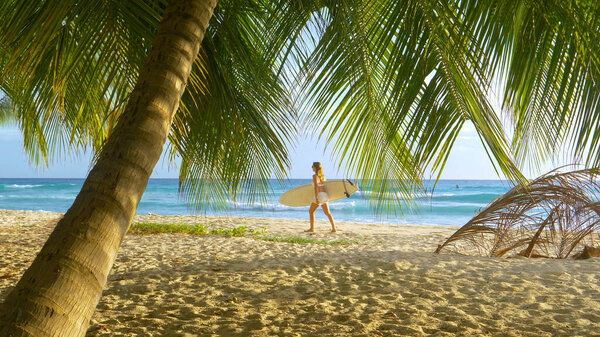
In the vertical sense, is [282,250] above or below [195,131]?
below

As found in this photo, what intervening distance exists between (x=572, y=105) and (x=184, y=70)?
189 centimetres

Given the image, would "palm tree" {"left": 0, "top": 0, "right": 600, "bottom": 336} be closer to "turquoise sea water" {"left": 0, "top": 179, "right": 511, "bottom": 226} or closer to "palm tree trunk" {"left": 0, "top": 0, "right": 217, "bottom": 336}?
"palm tree trunk" {"left": 0, "top": 0, "right": 217, "bottom": 336}

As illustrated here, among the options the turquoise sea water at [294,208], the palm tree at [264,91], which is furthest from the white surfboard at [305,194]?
the turquoise sea water at [294,208]

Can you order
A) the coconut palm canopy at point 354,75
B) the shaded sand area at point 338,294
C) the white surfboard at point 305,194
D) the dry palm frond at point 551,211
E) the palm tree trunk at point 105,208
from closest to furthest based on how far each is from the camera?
the palm tree trunk at point 105,208, the coconut palm canopy at point 354,75, the shaded sand area at point 338,294, the dry palm frond at point 551,211, the white surfboard at point 305,194

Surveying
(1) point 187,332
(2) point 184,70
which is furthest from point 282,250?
(2) point 184,70

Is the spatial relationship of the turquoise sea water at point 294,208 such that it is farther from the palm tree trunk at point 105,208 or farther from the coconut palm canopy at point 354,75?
the palm tree trunk at point 105,208

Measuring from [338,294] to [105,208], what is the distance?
8.22 ft

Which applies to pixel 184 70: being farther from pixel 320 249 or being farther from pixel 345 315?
pixel 320 249

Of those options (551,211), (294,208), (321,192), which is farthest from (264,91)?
(294,208)

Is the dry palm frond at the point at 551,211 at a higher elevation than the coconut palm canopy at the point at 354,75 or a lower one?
lower

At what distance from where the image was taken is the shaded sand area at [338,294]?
302 cm

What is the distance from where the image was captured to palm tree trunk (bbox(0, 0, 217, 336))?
4.58 ft

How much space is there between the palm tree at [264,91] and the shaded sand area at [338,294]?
0.77 metres

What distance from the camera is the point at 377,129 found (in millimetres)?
3775
